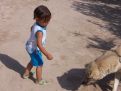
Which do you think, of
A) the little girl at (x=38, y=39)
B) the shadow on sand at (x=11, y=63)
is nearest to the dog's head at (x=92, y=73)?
the little girl at (x=38, y=39)

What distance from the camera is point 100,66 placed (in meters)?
5.49

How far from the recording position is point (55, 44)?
796 cm

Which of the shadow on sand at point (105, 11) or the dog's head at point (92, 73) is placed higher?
the dog's head at point (92, 73)

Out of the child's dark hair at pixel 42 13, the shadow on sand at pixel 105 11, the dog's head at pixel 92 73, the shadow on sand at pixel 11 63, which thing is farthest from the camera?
the shadow on sand at pixel 105 11

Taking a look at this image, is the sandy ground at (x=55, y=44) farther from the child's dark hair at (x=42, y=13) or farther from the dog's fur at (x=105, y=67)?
the child's dark hair at (x=42, y=13)

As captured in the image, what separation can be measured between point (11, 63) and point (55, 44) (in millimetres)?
1305

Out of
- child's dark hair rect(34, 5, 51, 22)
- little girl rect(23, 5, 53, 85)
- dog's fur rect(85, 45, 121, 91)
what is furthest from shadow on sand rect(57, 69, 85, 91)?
child's dark hair rect(34, 5, 51, 22)

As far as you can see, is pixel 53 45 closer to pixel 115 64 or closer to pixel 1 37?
pixel 1 37

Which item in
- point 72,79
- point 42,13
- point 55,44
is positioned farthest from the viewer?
point 55,44

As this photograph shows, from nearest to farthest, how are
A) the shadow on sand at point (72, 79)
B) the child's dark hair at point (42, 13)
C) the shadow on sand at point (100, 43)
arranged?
the child's dark hair at point (42, 13)
the shadow on sand at point (72, 79)
the shadow on sand at point (100, 43)

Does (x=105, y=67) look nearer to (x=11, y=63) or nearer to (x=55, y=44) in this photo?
(x=11, y=63)

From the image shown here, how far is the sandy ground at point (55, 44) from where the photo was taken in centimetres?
629

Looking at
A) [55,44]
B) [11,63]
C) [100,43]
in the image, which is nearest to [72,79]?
[11,63]

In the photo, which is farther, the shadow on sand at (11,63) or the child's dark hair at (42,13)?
the shadow on sand at (11,63)
